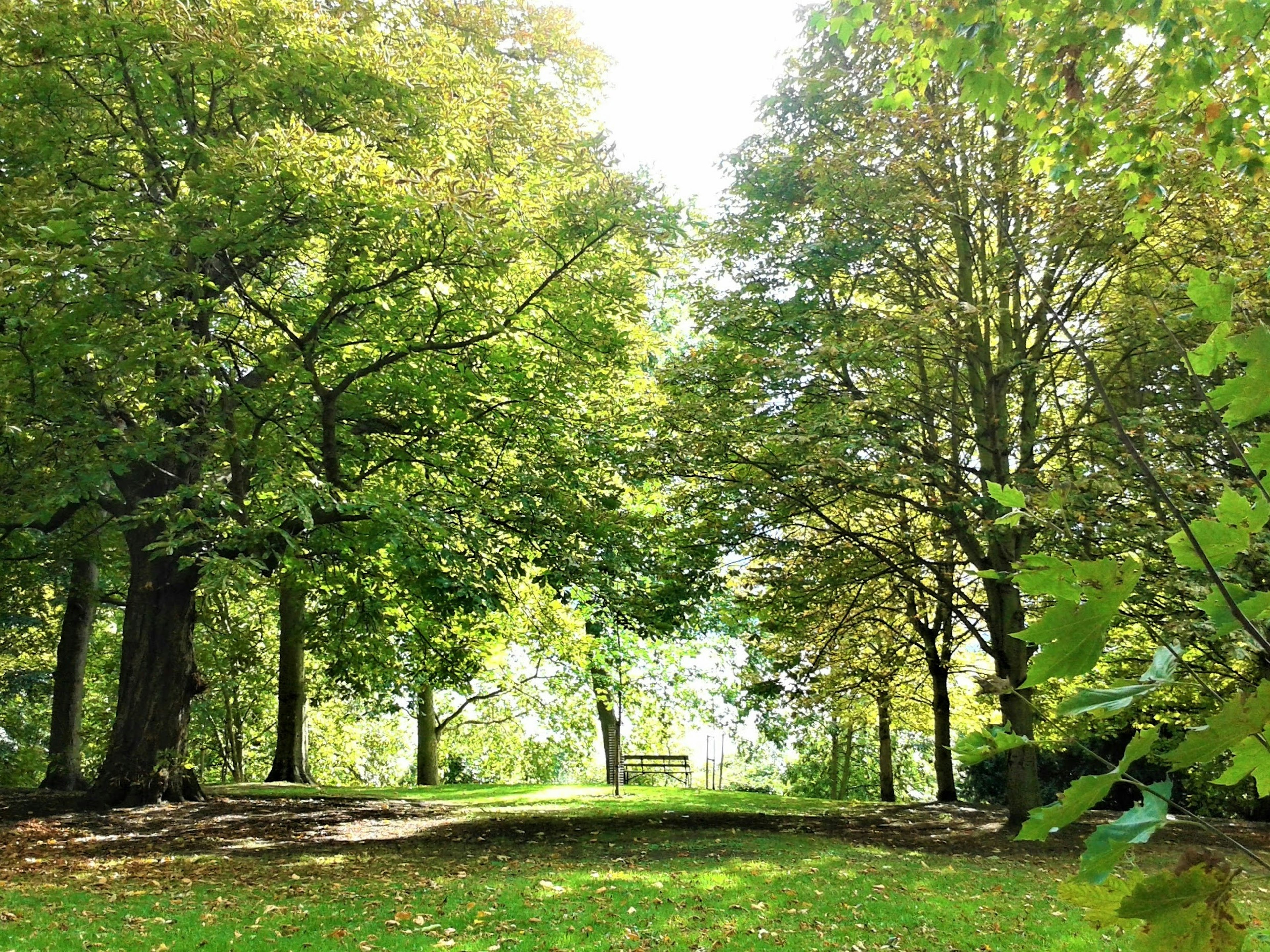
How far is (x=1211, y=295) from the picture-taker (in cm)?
98

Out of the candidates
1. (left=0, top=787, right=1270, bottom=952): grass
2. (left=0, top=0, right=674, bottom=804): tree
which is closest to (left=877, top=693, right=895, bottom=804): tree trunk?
(left=0, top=787, right=1270, bottom=952): grass

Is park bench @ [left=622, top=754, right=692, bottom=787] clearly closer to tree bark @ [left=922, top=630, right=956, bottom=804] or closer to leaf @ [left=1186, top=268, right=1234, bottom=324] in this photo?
tree bark @ [left=922, top=630, right=956, bottom=804]

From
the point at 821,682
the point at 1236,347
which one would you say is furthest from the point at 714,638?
the point at 1236,347

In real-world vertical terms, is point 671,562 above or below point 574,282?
below

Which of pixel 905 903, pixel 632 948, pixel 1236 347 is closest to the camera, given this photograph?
pixel 1236 347

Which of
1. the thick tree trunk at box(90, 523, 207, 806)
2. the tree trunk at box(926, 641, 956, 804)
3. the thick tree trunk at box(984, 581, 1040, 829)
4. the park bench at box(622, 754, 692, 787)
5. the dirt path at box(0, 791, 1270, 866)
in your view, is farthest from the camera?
the park bench at box(622, 754, 692, 787)

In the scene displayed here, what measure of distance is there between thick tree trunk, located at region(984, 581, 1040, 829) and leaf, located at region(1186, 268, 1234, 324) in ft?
36.4

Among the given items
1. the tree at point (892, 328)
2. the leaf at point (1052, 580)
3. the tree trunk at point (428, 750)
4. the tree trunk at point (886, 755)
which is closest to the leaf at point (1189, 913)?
the leaf at point (1052, 580)

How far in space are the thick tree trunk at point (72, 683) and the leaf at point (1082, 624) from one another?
58.3ft

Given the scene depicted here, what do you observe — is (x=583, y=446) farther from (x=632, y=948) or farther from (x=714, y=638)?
(x=714, y=638)

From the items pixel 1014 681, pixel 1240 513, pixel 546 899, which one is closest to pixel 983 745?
pixel 1240 513

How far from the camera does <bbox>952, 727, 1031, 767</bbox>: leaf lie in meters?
0.99

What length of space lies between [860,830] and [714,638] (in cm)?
777

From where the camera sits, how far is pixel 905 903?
7.55 m
